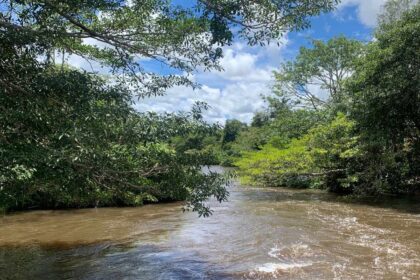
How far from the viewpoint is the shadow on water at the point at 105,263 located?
7887 millimetres

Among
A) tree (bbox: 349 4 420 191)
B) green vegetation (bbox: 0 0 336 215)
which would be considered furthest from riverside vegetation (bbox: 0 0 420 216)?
tree (bbox: 349 4 420 191)

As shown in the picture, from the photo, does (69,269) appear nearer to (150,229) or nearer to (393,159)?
(150,229)

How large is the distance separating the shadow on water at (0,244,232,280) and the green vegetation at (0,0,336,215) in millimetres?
2464

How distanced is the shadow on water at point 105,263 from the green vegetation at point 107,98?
2464mm

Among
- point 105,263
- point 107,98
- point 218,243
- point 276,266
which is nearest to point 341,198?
point 218,243

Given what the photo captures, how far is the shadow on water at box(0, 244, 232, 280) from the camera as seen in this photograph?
7887mm

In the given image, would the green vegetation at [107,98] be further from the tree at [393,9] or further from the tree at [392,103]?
the tree at [393,9]

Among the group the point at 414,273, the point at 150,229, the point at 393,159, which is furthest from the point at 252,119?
the point at 414,273

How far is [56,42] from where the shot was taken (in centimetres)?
574

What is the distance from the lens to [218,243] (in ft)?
35.0

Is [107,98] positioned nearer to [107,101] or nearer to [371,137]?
[107,101]

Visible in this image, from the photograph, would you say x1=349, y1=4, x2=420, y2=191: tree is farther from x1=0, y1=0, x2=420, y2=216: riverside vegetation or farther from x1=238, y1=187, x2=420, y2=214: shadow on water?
x1=0, y1=0, x2=420, y2=216: riverside vegetation

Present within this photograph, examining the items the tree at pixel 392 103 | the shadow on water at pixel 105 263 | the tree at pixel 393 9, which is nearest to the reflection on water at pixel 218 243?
the shadow on water at pixel 105 263

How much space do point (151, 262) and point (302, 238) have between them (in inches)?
169
